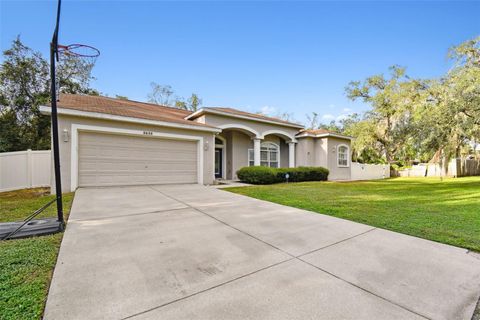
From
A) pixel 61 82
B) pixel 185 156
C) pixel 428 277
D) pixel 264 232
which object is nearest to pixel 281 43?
pixel 185 156

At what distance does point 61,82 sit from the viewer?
60.4 ft

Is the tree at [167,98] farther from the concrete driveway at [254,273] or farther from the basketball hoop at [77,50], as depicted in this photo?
the concrete driveway at [254,273]

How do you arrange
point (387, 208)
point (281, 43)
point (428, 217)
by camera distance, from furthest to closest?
1. point (281, 43)
2. point (387, 208)
3. point (428, 217)

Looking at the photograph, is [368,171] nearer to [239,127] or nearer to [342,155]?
[342,155]

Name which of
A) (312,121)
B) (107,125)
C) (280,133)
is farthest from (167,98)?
(312,121)

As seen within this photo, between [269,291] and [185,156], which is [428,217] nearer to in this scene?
[269,291]

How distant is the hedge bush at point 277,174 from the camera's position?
12258mm

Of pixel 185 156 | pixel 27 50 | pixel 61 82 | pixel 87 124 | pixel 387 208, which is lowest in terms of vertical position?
pixel 387 208

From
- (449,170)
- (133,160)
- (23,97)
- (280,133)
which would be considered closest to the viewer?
(133,160)

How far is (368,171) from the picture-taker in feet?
64.5

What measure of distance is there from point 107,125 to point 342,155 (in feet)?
53.8

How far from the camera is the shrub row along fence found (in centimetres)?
2073

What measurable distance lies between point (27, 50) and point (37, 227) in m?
19.9

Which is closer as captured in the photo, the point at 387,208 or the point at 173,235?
the point at 173,235
